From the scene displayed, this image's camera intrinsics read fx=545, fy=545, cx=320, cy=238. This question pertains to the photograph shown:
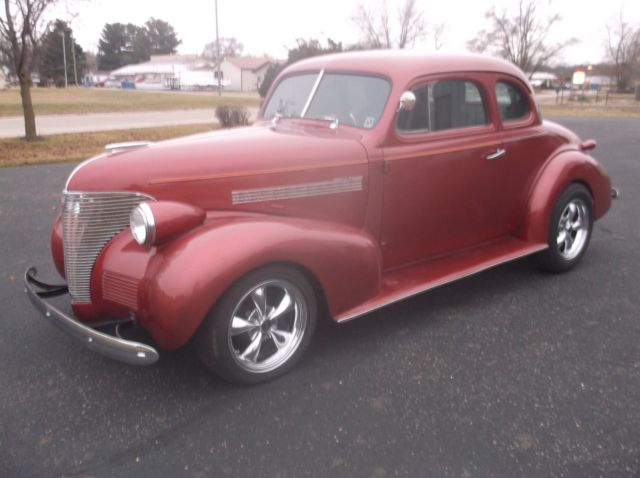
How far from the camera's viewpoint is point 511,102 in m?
4.29

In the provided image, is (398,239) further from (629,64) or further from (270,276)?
(629,64)

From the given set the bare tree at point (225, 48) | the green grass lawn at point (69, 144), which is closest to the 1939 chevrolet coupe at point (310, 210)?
the green grass lawn at point (69, 144)

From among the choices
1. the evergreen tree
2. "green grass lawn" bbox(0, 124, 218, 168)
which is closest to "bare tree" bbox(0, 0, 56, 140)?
"green grass lawn" bbox(0, 124, 218, 168)

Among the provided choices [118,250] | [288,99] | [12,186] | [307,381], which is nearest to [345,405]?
[307,381]

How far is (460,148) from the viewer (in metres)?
3.82

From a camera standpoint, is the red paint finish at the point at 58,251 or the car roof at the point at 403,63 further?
the car roof at the point at 403,63

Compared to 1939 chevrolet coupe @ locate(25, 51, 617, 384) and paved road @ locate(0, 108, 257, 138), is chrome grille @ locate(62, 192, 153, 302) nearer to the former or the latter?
1939 chevrolet coupe @ locate(25, 51, 617, 384)

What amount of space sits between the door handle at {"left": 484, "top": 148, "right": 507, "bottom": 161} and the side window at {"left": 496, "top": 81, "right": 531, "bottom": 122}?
28 centimetres

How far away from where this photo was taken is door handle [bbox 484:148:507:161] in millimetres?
3995

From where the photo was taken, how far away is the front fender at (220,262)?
2.57m

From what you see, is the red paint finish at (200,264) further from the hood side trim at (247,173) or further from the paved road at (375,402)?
the paved road at (375,402)

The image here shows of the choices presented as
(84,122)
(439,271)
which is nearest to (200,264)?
(439,271)

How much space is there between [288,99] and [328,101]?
470 mm

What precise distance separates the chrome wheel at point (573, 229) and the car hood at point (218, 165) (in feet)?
Result: 7.23
